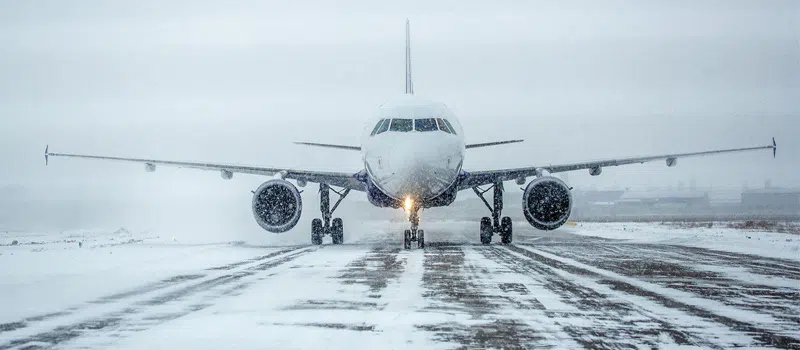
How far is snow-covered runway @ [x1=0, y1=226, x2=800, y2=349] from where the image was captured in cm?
739

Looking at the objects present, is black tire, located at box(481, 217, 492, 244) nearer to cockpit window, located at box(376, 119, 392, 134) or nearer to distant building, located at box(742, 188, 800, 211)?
cockpit window, located at box(376, 119, 392, 134)

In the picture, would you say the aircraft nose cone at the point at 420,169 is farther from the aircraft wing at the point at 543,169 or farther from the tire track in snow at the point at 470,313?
the tire track in snow at the point at 470,313

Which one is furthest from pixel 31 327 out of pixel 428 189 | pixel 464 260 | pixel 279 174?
pixel 279 174

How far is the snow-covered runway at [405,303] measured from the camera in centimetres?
739

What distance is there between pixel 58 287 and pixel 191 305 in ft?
11.1

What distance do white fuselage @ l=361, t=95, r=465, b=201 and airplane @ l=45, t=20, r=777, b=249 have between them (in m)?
0.02

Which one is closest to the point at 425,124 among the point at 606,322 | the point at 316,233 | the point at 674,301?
the point at 316,233

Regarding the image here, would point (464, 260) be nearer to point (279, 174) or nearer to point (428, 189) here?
point (428, 189)

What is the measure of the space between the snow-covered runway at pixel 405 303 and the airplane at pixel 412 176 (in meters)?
3.61

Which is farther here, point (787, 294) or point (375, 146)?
point (375, 146)

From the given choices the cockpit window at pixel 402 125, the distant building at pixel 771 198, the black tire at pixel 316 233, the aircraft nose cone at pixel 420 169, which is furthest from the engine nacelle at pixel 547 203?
the distant building at pixel 771 198

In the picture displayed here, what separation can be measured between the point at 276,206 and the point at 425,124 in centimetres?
529

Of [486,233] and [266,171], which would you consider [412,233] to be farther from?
[266,171]

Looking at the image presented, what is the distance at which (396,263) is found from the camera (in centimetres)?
1678
